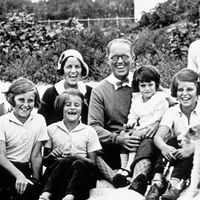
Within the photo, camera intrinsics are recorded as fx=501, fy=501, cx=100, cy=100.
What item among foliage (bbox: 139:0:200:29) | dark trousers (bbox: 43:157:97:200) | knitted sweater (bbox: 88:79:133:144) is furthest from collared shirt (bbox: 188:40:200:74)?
foliage (bbox: 139:0:200:29)

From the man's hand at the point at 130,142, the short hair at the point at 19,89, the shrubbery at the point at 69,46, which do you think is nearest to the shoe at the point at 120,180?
the man's hand at the point at 130,142

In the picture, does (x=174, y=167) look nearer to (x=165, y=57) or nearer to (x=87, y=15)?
(x=165, y=57)

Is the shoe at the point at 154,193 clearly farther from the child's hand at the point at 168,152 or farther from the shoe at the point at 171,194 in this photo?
the child's hand at the point at 168,152

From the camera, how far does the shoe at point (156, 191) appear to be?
13.3ft

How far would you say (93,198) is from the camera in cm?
444

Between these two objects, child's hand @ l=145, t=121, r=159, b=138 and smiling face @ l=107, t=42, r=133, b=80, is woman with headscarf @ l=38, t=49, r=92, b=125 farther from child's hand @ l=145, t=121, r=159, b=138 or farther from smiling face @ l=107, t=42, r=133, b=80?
child's hand @ l=145, t=121, r=159, b=138

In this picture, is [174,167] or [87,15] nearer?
[174,167]

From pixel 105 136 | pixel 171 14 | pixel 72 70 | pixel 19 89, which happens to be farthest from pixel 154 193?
pixel 171 14

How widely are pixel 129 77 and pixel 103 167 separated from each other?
1003mm

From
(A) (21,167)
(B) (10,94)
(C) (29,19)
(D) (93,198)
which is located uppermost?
(C) (29,19)

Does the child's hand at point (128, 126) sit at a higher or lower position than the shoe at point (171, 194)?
higher

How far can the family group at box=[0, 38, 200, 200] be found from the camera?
4.23 metres

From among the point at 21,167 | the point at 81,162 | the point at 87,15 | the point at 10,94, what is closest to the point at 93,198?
the point at 81,162

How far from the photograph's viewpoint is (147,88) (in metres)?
4.87
